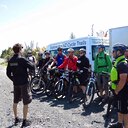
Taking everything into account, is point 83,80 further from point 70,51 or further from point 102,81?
point 70,51

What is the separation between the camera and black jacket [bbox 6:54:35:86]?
6.99 m

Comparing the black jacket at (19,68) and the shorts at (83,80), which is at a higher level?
the black jacket at (19,68)

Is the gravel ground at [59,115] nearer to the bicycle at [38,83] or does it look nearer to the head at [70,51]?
the bicycle at [38,83]

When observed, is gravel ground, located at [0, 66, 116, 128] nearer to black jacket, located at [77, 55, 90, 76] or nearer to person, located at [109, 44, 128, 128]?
black jacket, located at [77, 55, 90, 76]

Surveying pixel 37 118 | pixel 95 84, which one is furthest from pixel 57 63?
pixel 37 118

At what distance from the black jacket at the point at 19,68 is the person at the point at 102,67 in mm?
3437

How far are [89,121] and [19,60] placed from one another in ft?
8.00

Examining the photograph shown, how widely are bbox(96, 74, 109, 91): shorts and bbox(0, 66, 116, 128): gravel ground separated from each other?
0.57m

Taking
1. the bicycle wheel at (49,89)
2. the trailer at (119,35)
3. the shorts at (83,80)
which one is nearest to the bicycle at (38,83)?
the bicycle wheel at (49,89)

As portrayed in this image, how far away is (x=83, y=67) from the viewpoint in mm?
10305

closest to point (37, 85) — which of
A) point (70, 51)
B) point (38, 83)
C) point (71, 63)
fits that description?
point (38, 83)

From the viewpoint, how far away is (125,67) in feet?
17.9

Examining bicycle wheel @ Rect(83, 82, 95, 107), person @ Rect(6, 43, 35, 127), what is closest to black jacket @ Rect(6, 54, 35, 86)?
person @ Rect(6, 43, 35, 127)

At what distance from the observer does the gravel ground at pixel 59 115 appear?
7.35 m
